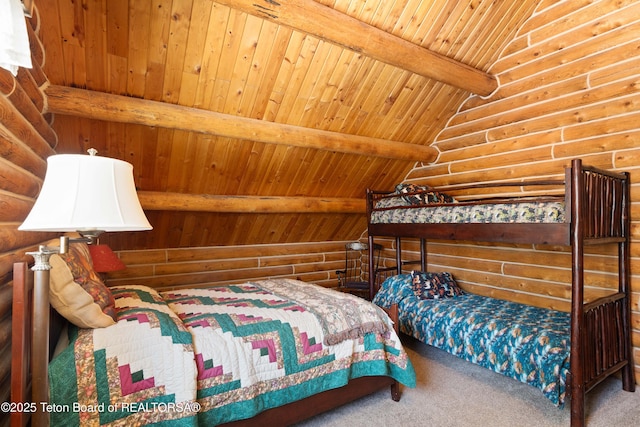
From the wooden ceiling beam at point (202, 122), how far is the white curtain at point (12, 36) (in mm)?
1448

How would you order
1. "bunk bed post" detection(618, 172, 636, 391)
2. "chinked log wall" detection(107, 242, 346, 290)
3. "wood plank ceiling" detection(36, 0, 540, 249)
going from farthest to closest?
"chinked log wall" detection(107, 242, 346, 290) < "bunk bed post" detection(618, 172, 636, 391) < "wood plank ceiling" detection(36, 0, 540, 249)

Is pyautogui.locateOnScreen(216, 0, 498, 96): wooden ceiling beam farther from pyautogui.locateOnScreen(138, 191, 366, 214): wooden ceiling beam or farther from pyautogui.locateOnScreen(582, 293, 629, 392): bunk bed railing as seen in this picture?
pyautogui.locateOnScreen(582, 293, 629, 392): bunk bed railing

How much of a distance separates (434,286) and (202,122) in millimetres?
2621

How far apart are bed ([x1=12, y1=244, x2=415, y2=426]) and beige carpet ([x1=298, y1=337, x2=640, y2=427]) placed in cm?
13

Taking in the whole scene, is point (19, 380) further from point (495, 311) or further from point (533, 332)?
point (495, 311)

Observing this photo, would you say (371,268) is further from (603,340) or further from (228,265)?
(603,340)

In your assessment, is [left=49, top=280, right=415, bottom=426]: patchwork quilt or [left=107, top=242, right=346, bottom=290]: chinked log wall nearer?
[left=49, top=280, right=415, bottom=426]: patchwork quilt

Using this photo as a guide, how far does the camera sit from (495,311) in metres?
3.00

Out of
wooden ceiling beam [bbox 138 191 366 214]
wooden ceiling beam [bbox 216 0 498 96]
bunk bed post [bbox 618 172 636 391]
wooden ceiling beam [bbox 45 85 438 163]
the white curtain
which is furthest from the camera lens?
wooden ceiling beam [bbox 138 191 366 214]

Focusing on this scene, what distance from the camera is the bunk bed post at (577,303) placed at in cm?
207

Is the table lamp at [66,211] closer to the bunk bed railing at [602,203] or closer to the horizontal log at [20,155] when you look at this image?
the horizontal log at [20,155]

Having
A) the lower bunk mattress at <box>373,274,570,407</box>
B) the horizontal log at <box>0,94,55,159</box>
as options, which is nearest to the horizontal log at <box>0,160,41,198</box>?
the horizontal log at <box>0,94,55,159</box>

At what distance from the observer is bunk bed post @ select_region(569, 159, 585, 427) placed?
6.79 feet

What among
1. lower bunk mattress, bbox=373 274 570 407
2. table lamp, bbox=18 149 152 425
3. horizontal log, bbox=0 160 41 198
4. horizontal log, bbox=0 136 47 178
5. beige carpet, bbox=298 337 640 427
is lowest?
beige carpet, bbox=298 337 640 427
